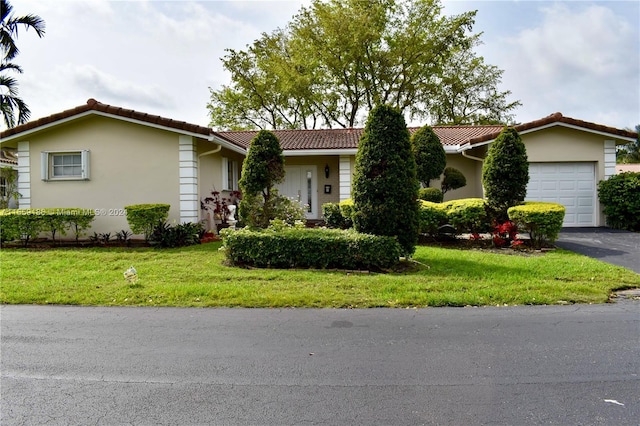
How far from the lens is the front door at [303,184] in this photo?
52.4 feet

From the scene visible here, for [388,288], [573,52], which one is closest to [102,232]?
[388,288]

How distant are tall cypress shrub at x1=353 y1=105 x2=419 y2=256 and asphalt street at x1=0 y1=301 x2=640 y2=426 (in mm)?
2662

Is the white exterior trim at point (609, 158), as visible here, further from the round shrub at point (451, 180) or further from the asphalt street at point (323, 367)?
the asphalt street at point (323, 367)

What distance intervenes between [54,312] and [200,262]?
128 inches

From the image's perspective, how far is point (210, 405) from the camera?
9.23ft

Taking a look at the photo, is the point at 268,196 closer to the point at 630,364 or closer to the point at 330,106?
the point at 630,364

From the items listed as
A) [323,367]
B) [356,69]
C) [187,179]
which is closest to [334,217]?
[187,179]

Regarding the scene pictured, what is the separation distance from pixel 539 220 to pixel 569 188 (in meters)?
5.57

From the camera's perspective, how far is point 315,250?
293 inches

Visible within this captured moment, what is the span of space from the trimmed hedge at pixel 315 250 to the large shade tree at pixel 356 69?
61.4 ft

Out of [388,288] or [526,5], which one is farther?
[526,5]

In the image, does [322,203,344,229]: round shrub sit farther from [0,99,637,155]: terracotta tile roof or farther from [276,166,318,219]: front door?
[276,166,318,219]: front door

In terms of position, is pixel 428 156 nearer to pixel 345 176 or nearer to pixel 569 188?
pixel 345 176

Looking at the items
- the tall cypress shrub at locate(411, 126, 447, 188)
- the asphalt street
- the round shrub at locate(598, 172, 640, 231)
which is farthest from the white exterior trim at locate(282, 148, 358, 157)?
the asphalt street
